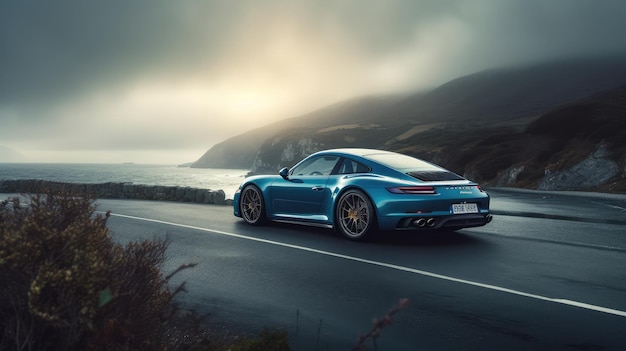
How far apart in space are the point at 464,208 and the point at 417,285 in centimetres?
318

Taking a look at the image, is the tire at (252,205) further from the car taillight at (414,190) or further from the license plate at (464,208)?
the license plate at (464,208)

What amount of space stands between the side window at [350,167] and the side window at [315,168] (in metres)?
0.20

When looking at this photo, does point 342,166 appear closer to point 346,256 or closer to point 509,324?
point 346,256

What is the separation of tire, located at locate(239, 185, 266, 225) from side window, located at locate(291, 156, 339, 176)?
0.95 metres

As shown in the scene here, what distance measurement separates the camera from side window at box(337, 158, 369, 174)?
9.68m

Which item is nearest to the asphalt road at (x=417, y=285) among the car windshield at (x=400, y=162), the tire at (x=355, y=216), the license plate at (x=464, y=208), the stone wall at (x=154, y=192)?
the tire at (x=355, y=216)

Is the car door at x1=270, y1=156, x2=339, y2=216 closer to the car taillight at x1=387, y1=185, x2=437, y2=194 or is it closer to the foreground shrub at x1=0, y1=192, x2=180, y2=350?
the car taillight at x1=387, y1=185, x2=437, y2=194

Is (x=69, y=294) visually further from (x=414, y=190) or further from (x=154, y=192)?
(x=154, y=192)

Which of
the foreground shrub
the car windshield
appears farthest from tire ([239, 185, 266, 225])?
the foreground shrub

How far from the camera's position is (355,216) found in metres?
9.32

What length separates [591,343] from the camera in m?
4.27

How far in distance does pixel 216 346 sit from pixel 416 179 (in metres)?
5.74

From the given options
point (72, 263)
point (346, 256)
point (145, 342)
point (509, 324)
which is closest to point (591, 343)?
point (509, 324)

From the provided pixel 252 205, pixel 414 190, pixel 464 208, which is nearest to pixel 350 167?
pixel 414 190
